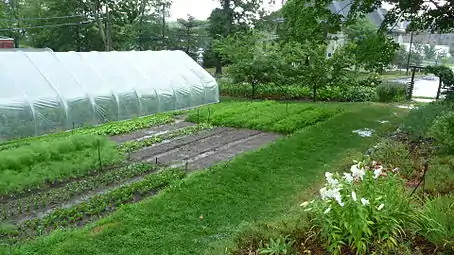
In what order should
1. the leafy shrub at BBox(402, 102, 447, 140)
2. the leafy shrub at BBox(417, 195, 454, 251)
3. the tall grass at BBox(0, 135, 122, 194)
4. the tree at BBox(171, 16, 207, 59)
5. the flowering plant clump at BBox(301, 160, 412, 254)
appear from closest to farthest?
the flowering plant clump at BBox(301, 160, 412, 254), the leafy shrub at BBox(417, 195, 454, 251), the tall grass at BBox(0, 135, 122, 194), the leafy shrub at BBox(402, 102, 447, 140), the tree at BBox(171, 16, 207, 59)

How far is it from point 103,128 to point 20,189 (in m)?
4.29

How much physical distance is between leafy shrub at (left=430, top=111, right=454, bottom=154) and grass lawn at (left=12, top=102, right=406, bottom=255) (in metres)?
1.87

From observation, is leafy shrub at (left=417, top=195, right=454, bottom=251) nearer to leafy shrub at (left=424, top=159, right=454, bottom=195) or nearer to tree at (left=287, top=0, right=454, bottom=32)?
leafy shrub at (left=424, top=159, right=454, bottom=195)

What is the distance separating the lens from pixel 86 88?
10641 millimetres

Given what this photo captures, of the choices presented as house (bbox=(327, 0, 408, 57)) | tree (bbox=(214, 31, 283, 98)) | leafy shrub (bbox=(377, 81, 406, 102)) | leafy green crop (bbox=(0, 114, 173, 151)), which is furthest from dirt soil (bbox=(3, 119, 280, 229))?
leafy shrub (bbox=(377, 81, 406, 102))

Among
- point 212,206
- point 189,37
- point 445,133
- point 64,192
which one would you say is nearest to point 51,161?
point 64,192

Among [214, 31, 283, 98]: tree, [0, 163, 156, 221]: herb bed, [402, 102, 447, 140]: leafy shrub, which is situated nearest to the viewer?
[0, 163, 156, 221]: herb bed

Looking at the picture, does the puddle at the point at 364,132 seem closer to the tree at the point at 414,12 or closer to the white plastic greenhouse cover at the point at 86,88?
the tree at the point at 414,12

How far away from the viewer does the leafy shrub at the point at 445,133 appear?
613 cm

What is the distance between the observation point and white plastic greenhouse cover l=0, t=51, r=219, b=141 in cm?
924

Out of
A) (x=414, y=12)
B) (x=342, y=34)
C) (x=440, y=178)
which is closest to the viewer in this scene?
(x=440, y=178)

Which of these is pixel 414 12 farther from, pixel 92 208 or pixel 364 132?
pixel 92 208

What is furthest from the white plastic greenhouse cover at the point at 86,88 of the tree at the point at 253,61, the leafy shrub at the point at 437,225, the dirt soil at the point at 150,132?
the leafy shrub at the point at 437,225

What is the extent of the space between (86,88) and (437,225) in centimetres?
952
